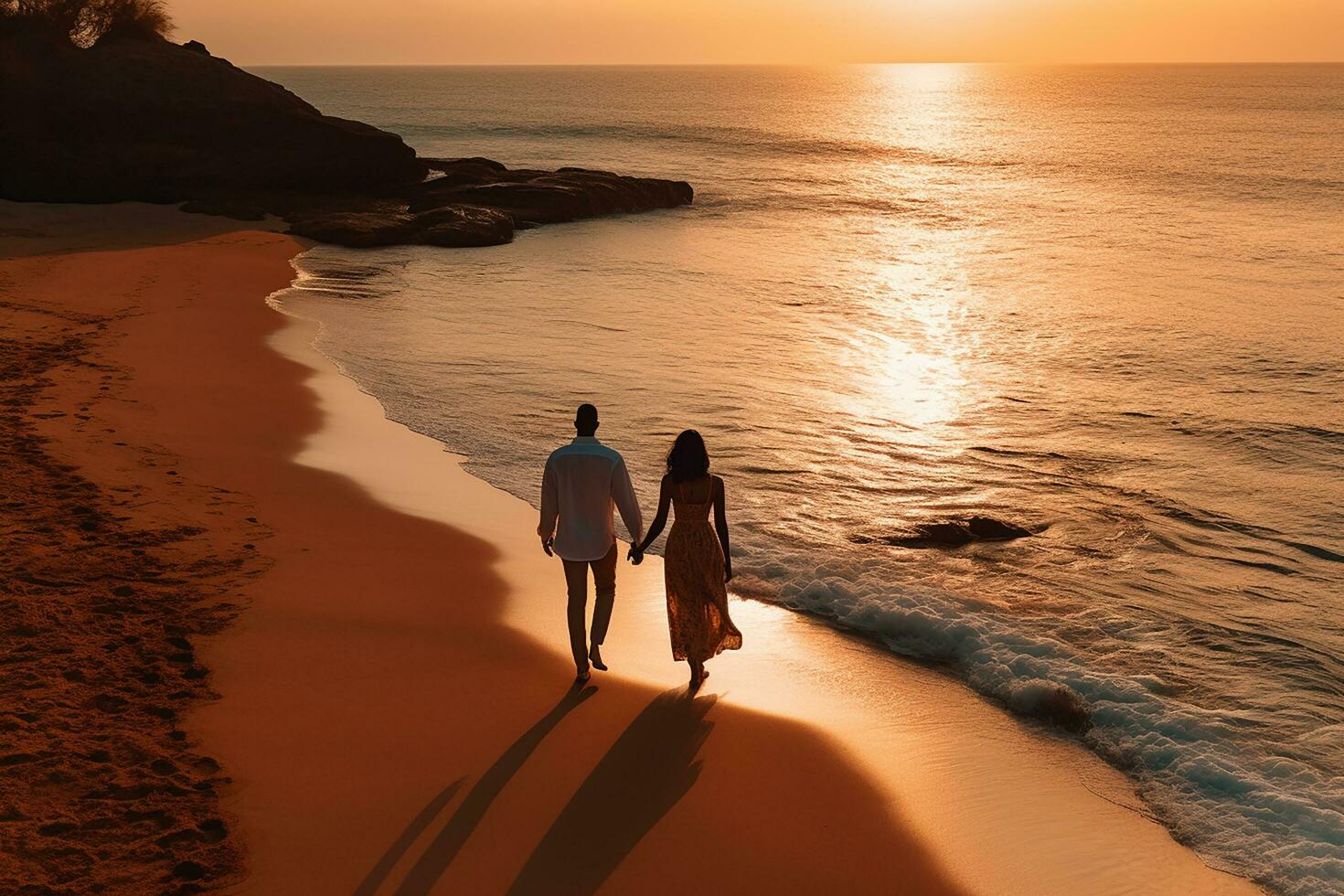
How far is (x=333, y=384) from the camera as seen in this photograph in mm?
15922

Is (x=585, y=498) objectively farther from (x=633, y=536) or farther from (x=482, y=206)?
A: (x=482, y=206)

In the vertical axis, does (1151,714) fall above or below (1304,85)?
below

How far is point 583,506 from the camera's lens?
286 inches

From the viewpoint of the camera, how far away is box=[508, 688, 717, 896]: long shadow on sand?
5.68 meters

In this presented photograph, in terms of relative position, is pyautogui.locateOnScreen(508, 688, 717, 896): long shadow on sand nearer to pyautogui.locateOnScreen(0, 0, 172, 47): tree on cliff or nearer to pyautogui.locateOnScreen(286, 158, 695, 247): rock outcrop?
pyautogui.locateOnScreen(286, 158, 695, 247): rock outcrop

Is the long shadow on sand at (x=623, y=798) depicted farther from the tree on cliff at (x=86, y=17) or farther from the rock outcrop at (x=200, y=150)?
the tree on cliff at (x=86, y=17)

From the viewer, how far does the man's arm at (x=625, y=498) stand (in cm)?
716

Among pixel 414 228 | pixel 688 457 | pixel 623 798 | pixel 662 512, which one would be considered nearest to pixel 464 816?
pixel 623 798

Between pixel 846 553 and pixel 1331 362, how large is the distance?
1368 centimetres

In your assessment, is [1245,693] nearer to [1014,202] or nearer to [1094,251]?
[1094,251]

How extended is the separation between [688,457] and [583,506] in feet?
2.46

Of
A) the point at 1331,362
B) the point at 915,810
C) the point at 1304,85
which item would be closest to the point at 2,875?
the point at 915,810

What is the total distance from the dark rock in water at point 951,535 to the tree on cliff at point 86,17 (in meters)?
34.3

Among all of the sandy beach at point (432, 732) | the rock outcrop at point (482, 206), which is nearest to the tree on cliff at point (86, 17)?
the rock outcrop at point (482, 206)
